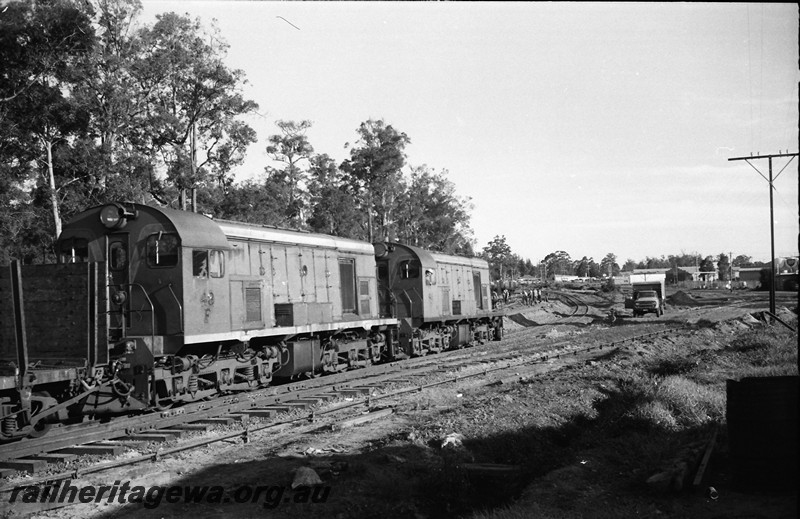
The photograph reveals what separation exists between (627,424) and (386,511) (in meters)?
5.72

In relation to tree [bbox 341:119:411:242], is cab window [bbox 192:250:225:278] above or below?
below

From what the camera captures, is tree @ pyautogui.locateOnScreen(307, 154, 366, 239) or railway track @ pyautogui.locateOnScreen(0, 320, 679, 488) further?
tree @ pyautogui.locateOnScreen(307, 154, 366, 239)

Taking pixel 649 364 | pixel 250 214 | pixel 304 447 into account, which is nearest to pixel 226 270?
pixel 304 447

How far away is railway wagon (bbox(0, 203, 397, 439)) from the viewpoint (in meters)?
10.3

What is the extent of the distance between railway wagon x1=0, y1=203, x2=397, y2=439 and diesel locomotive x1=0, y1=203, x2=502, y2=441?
25 mm

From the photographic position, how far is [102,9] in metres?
32.4

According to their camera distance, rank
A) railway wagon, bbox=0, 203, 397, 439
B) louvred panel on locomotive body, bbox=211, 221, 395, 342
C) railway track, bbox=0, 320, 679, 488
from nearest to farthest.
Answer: railway track, bbox=0, 320, 679, 488 → railway wagon, bbox=0, 203, 397, 439 → louvred panel on locomotive body, bbox=211, 221, 395, 342

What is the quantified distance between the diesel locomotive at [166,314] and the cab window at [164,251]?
2 centimetres

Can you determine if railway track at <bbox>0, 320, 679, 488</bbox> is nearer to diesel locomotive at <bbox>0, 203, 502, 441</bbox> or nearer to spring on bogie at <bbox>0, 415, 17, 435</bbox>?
spring on bogie at <bbox>0, 415, 17, 435</bbox>

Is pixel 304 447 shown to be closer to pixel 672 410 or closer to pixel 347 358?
pixel 672 410

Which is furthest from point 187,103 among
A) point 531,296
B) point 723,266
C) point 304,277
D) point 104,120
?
point 723,266

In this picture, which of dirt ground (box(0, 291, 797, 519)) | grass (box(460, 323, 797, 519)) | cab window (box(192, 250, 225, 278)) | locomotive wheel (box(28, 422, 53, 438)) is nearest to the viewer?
dirt ground (box(0, 291, 797, 519))

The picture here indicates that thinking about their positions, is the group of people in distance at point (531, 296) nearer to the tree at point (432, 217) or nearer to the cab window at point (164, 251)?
the tree at point (432, 217)

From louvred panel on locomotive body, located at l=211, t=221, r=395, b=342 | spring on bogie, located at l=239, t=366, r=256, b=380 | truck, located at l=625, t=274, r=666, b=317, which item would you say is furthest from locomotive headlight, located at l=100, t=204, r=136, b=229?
truck, located at l=625, t=274, r=666, b=317
